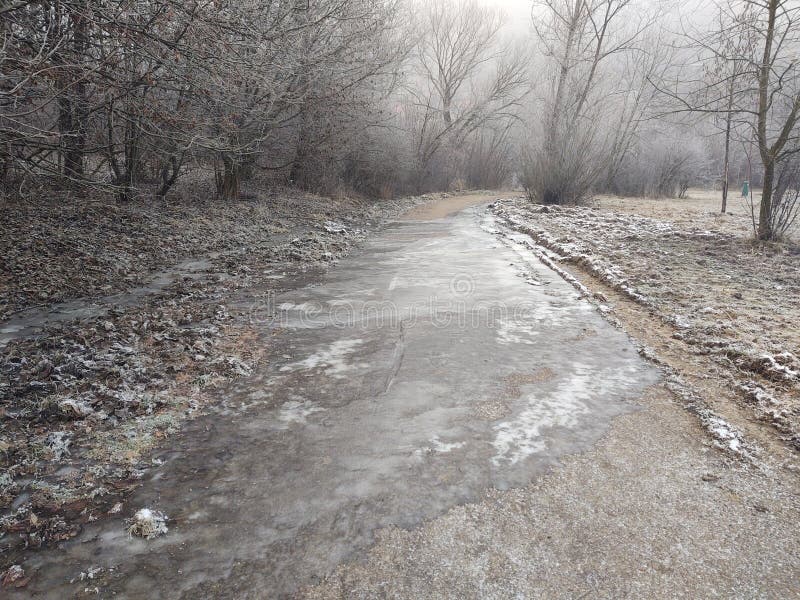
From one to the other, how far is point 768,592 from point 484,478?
118 cm

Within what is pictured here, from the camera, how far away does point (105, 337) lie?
13.3 feet

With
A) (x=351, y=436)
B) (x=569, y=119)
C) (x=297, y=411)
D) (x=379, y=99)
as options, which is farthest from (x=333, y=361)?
(x=569, y=119)

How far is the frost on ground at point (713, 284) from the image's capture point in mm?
3602

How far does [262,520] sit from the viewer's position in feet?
7.33

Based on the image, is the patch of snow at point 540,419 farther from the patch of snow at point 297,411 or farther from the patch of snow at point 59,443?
the patch of snow at point 59,443

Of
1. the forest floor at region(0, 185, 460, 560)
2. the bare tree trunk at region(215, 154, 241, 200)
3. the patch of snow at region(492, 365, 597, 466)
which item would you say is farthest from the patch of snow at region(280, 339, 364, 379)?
the bare tree trunk at region(215, 154, 241, 200)

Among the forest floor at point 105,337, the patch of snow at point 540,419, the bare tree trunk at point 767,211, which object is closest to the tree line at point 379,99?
the bare tree trunk at point 767,211

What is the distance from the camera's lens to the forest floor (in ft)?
8.09

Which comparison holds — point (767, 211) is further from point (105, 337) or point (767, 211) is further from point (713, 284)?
point (105, 337)

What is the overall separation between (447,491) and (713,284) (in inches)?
214

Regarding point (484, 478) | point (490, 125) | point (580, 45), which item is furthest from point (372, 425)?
point (490, 125)

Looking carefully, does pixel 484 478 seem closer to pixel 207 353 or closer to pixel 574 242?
pixel 207 353

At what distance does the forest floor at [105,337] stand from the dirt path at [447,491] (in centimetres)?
21

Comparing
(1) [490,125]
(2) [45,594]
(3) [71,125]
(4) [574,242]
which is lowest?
(2) [45,594]
